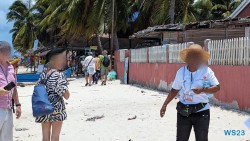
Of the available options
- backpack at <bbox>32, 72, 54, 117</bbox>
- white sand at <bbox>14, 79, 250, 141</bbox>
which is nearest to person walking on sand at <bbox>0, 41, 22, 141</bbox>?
backpack at <bbox>32, 72, 54, 117</bbox>

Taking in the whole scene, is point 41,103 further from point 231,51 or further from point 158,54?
point 158,54

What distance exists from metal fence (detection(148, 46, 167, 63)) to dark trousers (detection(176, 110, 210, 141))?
1006 centimetres

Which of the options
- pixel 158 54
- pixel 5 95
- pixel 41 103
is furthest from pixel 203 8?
pixel 5 95

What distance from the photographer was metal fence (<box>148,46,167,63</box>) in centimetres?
1420

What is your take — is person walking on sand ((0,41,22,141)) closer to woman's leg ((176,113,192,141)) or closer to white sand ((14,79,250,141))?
woman's leg ((176,113,192,141))

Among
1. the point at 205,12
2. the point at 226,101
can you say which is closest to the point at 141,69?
the point at 226,101

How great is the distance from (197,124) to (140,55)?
13.5 metres

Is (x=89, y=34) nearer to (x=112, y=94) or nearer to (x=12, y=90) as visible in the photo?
(x=112, y=94)

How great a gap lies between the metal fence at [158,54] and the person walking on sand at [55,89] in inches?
386

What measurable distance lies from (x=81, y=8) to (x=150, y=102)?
19.7m

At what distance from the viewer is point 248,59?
8648 mm

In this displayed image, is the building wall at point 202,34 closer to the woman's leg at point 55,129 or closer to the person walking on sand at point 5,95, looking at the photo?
the woman's leg at point 55,129

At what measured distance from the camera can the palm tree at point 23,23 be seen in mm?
50000

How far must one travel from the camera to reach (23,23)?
57.0 meters
